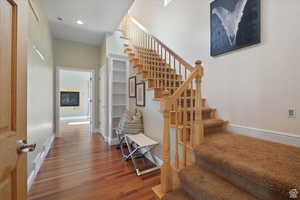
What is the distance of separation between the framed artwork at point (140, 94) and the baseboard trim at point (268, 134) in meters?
1.71

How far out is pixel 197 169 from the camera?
5.25 ft

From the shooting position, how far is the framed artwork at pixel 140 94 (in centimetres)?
296

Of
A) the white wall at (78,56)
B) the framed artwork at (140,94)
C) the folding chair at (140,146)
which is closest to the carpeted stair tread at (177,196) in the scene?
the folding chair at (140,146)

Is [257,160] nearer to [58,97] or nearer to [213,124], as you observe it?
[213,124]

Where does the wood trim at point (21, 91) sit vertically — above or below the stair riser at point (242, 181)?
above

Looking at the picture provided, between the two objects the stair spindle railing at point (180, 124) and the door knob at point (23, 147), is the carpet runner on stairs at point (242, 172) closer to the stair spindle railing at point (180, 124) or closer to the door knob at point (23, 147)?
the stair spindle railing at point (180, 124)

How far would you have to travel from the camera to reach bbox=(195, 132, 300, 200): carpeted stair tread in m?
1.03

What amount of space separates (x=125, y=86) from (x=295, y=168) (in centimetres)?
342

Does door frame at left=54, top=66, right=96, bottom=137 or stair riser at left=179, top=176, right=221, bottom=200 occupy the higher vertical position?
door frame at left=54, top=66, right=96, bottom=137

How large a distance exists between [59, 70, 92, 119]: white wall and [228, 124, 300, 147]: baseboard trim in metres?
7.32

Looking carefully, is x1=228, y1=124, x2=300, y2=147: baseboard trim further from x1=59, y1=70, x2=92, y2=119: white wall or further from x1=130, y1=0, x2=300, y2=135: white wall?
x1=59, y1=70, x2=92, y2=119: white wall

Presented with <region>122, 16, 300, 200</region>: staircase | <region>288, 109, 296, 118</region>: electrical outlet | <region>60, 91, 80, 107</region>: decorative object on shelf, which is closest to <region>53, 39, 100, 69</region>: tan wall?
<region>122, 16, 300, 200</region>: staircase

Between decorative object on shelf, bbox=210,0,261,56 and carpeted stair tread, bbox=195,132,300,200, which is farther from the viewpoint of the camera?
decorative object on shelf, bbox=210,0,261,56

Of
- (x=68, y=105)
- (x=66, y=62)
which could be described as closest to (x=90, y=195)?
(x=66, y=62)
